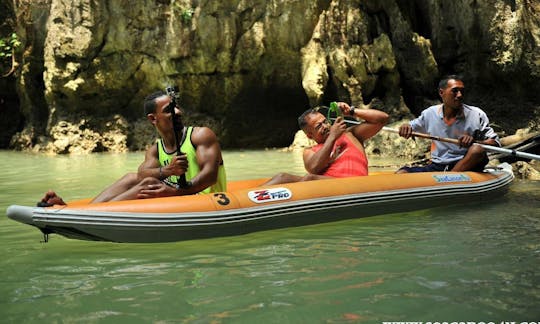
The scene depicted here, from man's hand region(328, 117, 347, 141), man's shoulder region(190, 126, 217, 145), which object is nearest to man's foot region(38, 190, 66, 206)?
man's shoulder region(190, 126, 217, 145)

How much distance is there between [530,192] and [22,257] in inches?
177

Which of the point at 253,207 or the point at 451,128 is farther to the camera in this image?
the point at 451,128

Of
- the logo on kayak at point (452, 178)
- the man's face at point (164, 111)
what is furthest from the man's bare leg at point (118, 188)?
the logo on kayak at point (452, 178)

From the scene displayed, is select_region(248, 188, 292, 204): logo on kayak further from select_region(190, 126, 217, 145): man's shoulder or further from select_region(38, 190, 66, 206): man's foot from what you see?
select_region(38, 190, 66, 206): man's foot

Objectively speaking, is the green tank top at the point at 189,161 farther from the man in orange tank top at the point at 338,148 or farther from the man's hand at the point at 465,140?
the man's hand at the point at 465,140

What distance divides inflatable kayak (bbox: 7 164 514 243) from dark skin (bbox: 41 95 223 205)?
0.52 ft

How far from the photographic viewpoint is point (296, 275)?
251 centimetres

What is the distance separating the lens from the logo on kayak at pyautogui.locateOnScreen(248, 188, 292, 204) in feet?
11.7

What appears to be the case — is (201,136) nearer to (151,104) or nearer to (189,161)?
(189,161)

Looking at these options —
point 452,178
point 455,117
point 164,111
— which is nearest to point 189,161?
point 164,111

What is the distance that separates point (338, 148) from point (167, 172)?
1.61 metres

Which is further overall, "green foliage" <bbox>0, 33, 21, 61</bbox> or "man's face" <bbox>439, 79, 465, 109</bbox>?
"green foliage" <bbox>0, 33, 21, 61</bbox>

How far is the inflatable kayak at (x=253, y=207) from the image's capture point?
304cm

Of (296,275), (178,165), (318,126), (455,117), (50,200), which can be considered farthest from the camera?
(455,117)
